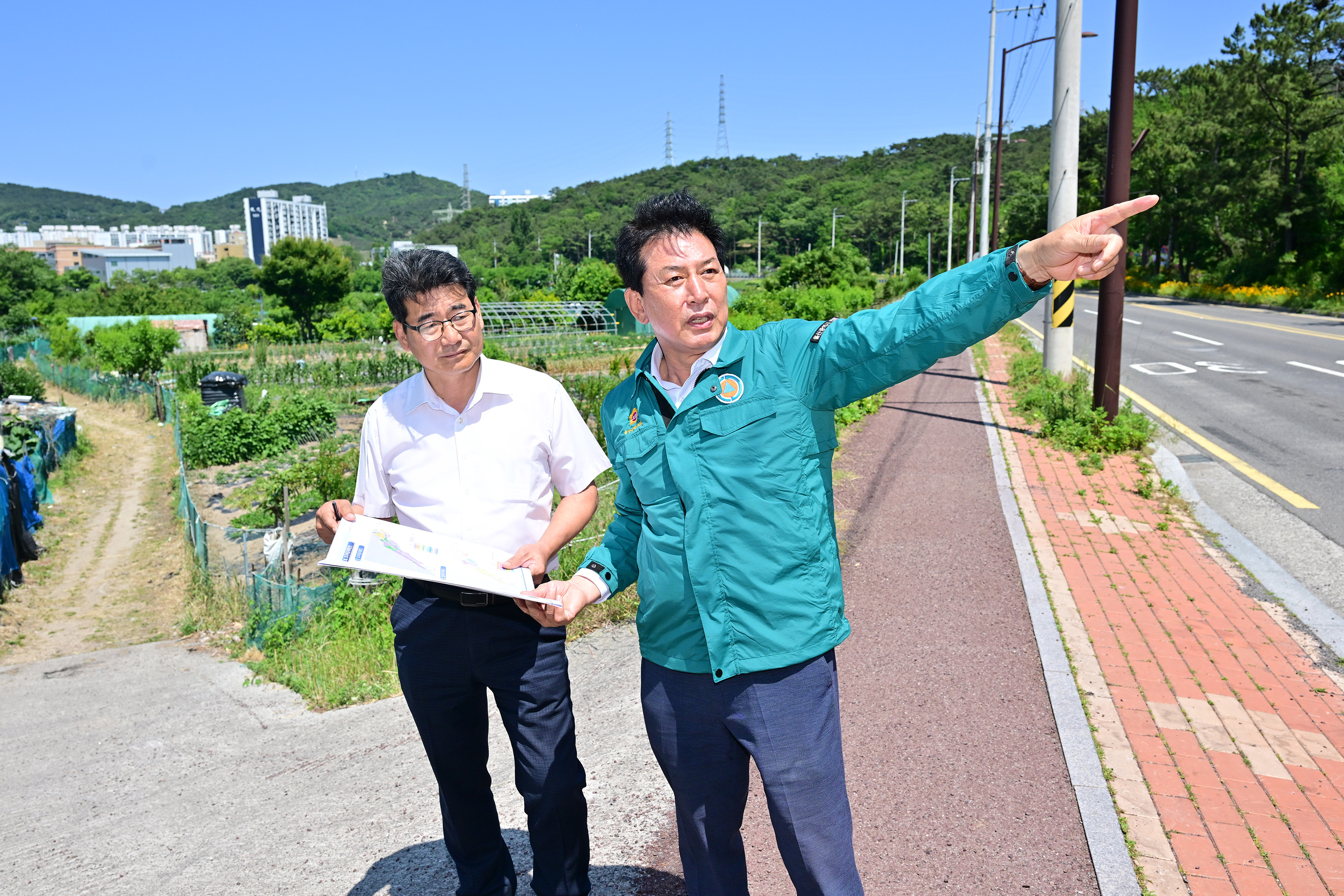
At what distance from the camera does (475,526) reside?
8.36 feet

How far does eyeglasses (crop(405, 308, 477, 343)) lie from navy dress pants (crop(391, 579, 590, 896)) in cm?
74

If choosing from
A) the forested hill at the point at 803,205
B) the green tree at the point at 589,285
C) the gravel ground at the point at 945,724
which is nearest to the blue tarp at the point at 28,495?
the gravel ground at the point at 945,724

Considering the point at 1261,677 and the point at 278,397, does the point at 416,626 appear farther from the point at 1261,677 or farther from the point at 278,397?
the point at 278,397

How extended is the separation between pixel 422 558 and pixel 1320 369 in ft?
54.3

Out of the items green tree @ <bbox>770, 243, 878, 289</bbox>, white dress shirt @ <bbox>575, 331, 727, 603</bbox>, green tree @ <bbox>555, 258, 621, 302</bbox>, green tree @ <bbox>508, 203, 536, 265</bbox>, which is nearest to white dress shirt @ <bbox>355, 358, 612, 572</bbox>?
white dress shirt @ <bbox>575, 331, 727, 603</bbox>

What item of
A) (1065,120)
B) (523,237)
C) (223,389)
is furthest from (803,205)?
(1065,120)

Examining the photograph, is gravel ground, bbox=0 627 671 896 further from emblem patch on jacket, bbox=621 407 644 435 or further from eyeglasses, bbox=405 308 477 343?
eyeglasses, bbox=405 308 477 343

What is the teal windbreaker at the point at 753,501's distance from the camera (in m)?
1.95

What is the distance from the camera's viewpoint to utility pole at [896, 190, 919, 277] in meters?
62.6

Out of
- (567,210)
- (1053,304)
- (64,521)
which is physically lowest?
(64,521)

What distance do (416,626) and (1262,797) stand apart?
3071mm

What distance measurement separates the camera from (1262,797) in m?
3.22

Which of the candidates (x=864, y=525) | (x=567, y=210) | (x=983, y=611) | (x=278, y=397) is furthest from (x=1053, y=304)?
(x=567, y=210)

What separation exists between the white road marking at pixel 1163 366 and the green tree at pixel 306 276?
56.2m
